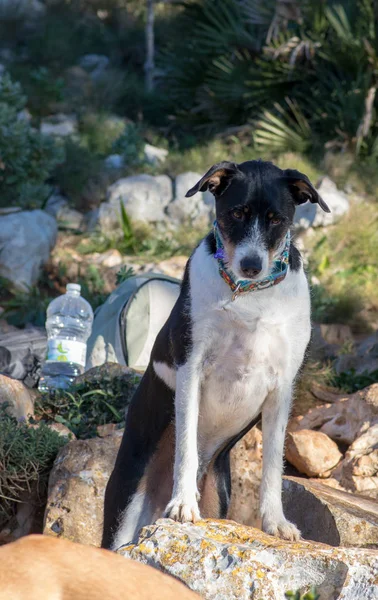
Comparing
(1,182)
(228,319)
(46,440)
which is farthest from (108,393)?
(1,182)

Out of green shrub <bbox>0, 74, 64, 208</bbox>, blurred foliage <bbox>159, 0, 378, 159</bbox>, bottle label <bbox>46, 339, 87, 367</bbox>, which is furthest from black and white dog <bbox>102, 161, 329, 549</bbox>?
blurred foliage <bbox>159, 0, 378, 159</bbox>

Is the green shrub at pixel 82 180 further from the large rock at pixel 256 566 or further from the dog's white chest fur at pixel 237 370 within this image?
the large rock at pixel 256 566

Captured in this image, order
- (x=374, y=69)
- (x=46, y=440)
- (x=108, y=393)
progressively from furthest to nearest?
(x=374, y=69) < (x=108, y=393) < (x=46, y=440)

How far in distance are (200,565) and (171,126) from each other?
1336cm

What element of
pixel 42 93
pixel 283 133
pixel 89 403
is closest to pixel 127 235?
pixel 283 133

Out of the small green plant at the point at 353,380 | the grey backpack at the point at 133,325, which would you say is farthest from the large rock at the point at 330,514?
the grey backpack at the point at 133,325

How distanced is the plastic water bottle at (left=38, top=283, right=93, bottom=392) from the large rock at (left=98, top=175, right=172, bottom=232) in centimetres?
403

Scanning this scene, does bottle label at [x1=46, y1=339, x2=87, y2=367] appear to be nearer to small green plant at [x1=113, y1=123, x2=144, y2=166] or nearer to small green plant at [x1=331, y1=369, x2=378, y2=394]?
small green plant at [x1=331, y1=369, x2=378, y2=394]

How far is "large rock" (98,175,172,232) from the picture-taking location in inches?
456

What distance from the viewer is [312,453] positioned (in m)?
5.20

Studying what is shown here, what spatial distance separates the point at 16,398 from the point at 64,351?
Answer: 1.08 m

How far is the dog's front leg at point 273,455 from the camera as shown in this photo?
321cm

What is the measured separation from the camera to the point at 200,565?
8.05 ft

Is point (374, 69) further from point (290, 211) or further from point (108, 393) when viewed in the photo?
point (290, 211)
